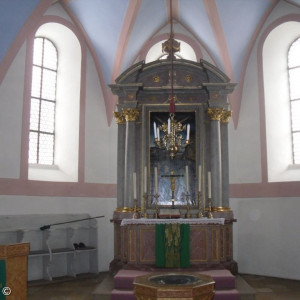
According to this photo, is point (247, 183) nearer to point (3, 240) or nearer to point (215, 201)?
point (215, 201)

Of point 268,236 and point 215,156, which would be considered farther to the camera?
point 268,236

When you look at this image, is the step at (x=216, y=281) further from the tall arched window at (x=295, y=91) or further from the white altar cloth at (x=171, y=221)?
the tall arched window at (x=295, y=91)

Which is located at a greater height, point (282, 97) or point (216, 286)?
point (282, 97)

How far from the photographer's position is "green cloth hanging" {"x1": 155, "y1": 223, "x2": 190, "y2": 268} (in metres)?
8.69

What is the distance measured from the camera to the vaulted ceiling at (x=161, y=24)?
425 inches

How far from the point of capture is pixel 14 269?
6676 mm

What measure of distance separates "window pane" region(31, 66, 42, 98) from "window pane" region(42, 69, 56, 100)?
0.15 m

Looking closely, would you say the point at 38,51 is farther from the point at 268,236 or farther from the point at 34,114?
the point at 268,236

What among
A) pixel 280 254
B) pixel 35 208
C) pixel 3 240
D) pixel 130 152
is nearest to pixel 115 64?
pixel 130 152

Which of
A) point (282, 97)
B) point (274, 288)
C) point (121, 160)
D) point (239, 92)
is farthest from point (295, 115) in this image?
point (121, 160)

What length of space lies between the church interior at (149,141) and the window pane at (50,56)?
35 mm

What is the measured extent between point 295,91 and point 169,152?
156 inches

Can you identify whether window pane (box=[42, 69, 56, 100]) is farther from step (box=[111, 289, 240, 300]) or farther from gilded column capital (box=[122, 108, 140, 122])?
step (box=[111, 289, 240, 300])

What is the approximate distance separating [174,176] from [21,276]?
4420mm
